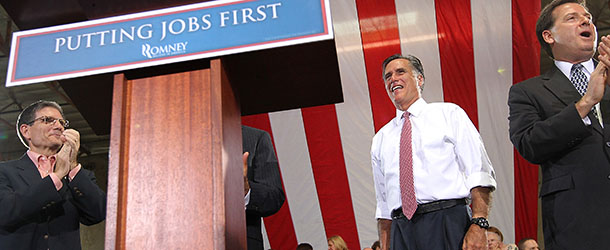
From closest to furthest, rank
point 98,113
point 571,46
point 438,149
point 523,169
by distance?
1. point 98,113
2. point 571,46
3. point 438,149
4. point 523,169

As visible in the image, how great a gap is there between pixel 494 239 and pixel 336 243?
1.10 meters

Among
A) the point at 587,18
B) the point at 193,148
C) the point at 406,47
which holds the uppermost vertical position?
the point at 406,47

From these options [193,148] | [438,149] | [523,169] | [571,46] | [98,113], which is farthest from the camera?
[523,169]

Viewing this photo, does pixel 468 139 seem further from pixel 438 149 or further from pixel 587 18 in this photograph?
pixel 587 18

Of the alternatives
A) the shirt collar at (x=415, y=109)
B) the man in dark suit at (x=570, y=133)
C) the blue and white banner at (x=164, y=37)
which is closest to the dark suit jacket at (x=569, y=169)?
the man in dark suit at (x=570, y=133)

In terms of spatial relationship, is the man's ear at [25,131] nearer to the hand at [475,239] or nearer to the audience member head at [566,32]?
the hand at [475,239]

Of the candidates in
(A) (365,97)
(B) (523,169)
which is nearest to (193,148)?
(A) (365,97)

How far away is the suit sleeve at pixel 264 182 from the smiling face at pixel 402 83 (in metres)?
0.48

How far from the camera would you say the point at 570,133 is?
4.60 ft

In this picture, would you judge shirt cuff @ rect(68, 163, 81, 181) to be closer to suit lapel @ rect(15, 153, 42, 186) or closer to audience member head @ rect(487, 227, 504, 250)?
suit lapel @ rect(15, 153, 42, 186)

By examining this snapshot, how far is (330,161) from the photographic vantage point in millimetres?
4312

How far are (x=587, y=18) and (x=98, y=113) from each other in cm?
139

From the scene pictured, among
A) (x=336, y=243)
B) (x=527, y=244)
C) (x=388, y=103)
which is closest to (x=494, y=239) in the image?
(x=527, y=244)

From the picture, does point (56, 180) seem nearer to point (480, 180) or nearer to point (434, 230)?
point (434, 230)
